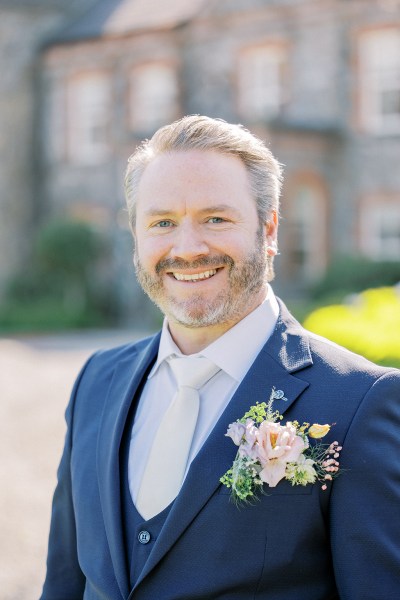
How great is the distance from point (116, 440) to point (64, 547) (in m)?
0.53

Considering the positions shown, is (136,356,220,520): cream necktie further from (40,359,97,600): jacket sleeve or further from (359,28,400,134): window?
(359,28,400,134): window

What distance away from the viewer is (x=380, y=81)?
59.6 feet

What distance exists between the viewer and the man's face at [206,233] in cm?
227

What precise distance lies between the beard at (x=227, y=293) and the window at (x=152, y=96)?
60.9 feet

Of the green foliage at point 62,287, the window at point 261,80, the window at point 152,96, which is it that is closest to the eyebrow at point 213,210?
the green foliage at point 62,287

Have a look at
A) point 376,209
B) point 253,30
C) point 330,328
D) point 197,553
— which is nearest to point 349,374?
point 197,553

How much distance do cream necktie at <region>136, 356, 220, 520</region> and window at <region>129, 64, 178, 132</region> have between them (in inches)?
735

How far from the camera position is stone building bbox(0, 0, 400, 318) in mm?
17984

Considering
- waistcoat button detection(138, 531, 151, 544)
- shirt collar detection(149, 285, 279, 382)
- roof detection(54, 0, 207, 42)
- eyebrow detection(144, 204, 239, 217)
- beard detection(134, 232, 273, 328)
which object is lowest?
waistcoat button detection(138, 531, 151, 544)

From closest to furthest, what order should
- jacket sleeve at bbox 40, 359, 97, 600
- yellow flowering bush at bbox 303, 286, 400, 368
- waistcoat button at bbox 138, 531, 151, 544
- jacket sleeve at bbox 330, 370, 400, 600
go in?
jacket sleeve at bbox 330, 370, 400, 600, waistcoat button at bbox 138, 531, 151, 544, jacket sleeve at bbox 40, 359, 97, 600, yellow flowering bush at bbox 303, 286, 400, 368

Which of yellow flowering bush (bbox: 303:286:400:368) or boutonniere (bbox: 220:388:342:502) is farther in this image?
yellow flowering bush (bbox: 303:286:400:368)

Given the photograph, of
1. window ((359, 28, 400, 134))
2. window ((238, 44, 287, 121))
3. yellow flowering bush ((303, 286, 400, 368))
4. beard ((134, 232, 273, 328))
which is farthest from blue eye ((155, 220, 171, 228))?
window ((238, 44, 287, 121))

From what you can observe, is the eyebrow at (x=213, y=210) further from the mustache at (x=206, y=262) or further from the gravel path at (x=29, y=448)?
the gravel path at (x=29, y=448)

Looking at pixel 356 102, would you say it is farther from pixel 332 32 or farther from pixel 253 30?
pixel 253 30
